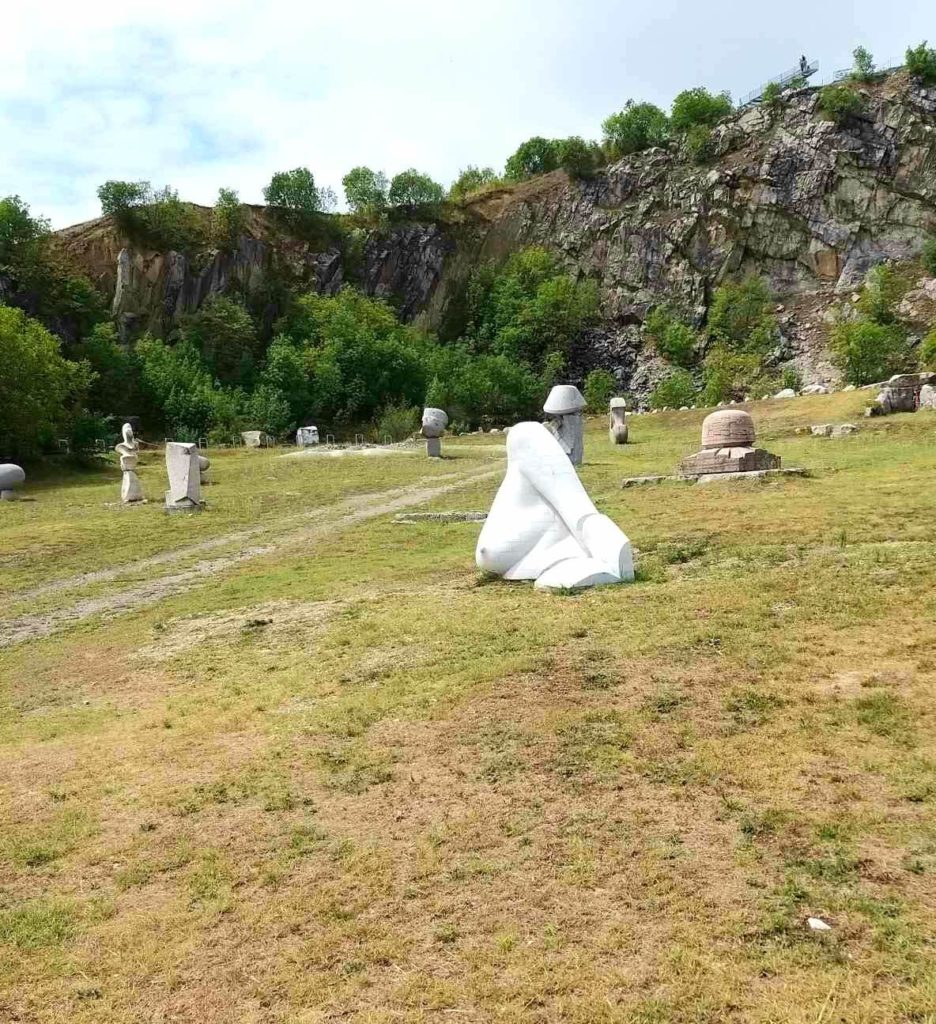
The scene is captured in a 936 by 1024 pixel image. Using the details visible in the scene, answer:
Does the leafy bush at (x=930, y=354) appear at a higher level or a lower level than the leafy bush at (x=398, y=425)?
higher

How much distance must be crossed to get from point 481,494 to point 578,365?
3754cm

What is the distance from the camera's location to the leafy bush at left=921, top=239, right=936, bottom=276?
149ft

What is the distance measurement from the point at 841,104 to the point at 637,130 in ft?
40.8

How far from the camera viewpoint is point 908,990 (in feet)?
8.57

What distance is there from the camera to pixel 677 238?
5184cm

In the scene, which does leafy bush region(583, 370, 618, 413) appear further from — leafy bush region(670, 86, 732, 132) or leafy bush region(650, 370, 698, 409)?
leafy bush region(670, 86, 732, 132)

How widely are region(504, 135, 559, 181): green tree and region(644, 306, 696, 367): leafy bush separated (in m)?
15.1

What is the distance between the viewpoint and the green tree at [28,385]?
79.4 ft

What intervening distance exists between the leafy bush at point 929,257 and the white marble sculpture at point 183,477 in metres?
43.1

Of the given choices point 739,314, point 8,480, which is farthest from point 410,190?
point 8,480

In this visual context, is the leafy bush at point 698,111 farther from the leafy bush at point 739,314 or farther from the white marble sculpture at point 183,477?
the white marble sculpture at point 183,477

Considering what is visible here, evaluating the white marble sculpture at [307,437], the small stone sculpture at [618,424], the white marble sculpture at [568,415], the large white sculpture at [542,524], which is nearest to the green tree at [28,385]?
the white marble sculpture at [307,437]

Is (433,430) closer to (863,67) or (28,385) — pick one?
(28,385)

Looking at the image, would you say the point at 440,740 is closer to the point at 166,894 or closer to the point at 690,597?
the point at 166,894
